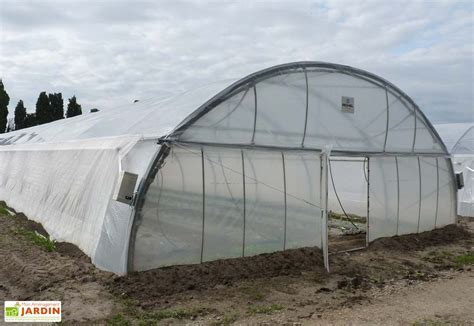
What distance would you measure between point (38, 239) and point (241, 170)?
4817 mm

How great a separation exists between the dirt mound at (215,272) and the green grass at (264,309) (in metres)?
1.01

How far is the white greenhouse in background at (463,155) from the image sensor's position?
14.9 metres

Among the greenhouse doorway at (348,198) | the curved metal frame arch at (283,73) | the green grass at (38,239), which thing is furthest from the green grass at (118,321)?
the greenhouse doorway at (348,198)

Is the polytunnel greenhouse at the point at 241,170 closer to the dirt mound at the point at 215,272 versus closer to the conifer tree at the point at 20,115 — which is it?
the dirt mound at the point at 215,272

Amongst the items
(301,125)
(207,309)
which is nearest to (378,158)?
(301,125)

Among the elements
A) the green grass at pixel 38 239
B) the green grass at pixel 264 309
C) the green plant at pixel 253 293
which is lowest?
the green plant at pixel 253 293

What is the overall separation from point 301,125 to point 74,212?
4.80 meters

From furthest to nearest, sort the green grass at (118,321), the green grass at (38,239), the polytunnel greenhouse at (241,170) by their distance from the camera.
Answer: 1. the green grass at (38,239)
2. the polytunnel greenhouse at (241,170)
3. the green grass at (118,321)

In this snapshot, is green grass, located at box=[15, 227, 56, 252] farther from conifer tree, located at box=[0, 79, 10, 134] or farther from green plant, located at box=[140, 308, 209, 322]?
conifer tree, located at box=[0, 79, 10, 134]

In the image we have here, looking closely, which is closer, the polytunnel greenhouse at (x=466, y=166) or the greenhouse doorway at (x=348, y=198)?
the greenhouse doorway at (x=348, y=198)

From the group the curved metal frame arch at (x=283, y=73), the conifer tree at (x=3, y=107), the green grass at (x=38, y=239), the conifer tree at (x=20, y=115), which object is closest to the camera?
Answer: the curved metal frame arch at (x=283, y=73)

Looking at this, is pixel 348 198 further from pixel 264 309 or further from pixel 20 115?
pixel 20 115

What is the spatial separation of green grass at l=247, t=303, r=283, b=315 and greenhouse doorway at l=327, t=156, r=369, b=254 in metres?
6.01

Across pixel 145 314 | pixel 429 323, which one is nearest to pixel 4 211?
pixel 145 314
